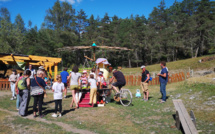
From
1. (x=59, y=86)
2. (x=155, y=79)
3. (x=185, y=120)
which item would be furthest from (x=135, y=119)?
(x=155, y=79)

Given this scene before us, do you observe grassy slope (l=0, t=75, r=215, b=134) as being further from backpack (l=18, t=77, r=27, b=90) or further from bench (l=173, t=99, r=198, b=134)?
backpack (l=18, t=77, r=27, b=90)

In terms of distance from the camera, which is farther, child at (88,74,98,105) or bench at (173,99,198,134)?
child at (88,74,98,105)

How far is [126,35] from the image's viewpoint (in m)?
45.4

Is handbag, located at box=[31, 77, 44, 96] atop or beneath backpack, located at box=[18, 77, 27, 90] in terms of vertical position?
beneath

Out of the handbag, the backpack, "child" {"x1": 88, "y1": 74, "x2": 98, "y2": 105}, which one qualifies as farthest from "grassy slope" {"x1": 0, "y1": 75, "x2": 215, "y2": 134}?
the backpack

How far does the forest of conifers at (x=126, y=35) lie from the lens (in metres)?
43.6

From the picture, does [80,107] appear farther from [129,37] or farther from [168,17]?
[168,17]

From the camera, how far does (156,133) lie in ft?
15.4

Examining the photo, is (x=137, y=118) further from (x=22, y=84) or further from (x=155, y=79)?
(x=155, y=79)

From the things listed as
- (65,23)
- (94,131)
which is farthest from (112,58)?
(94,131)

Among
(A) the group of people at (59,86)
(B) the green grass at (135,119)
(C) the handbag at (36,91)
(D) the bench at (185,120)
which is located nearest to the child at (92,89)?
(A) the group of people at (59,86)

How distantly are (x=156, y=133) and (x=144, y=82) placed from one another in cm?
462

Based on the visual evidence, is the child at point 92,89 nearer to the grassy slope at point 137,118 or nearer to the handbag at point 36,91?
the grassy slope at point 137,118

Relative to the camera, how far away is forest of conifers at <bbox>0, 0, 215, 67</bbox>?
43562mm
